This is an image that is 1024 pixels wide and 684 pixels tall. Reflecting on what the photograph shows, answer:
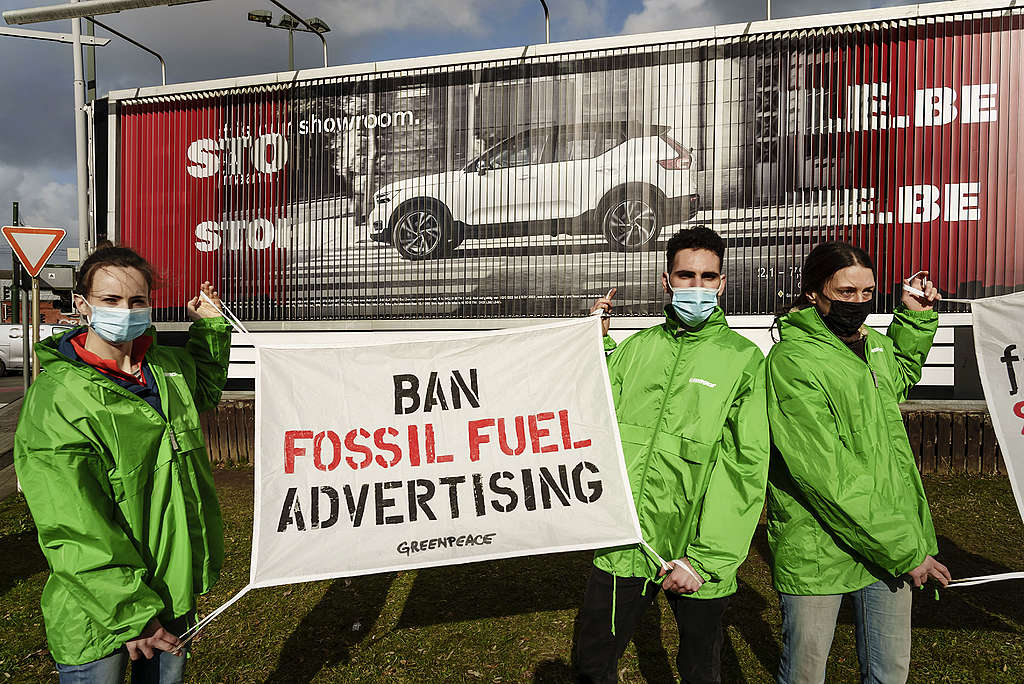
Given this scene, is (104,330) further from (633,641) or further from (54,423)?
(633,641)

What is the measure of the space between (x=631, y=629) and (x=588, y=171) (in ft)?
23.5

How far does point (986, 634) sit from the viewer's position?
430cm

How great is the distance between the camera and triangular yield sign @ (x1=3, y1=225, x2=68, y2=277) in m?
8.17

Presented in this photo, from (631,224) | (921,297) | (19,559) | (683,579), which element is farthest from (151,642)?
(631,224)

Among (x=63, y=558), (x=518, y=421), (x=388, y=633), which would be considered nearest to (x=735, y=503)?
(x=518, y=421)

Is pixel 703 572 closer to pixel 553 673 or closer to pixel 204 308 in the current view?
pixel 553 673

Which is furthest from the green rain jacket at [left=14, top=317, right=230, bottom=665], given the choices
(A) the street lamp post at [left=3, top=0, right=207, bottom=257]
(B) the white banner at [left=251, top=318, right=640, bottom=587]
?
(A) the street lamp post at [left=3, top=0, right=207, bottom=257]

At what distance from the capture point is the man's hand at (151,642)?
213 cm

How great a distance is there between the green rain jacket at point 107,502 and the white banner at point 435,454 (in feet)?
1.09

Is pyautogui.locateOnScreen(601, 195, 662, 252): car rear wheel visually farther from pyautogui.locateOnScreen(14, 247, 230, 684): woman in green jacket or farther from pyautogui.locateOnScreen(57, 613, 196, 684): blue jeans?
pyautogui.locateOnScreen(57, 613, 196, 684): blue jeans

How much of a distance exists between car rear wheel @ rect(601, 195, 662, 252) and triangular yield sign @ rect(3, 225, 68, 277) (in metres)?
7.03

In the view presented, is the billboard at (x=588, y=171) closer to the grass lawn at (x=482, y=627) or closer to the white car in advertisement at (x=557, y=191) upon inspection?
the white car in advertisement at (x=557, y=191)

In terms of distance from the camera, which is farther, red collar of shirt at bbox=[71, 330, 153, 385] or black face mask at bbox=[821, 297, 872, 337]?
black face mask at bbox=[821, 297, 872, 337]

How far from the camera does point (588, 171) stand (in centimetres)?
890
